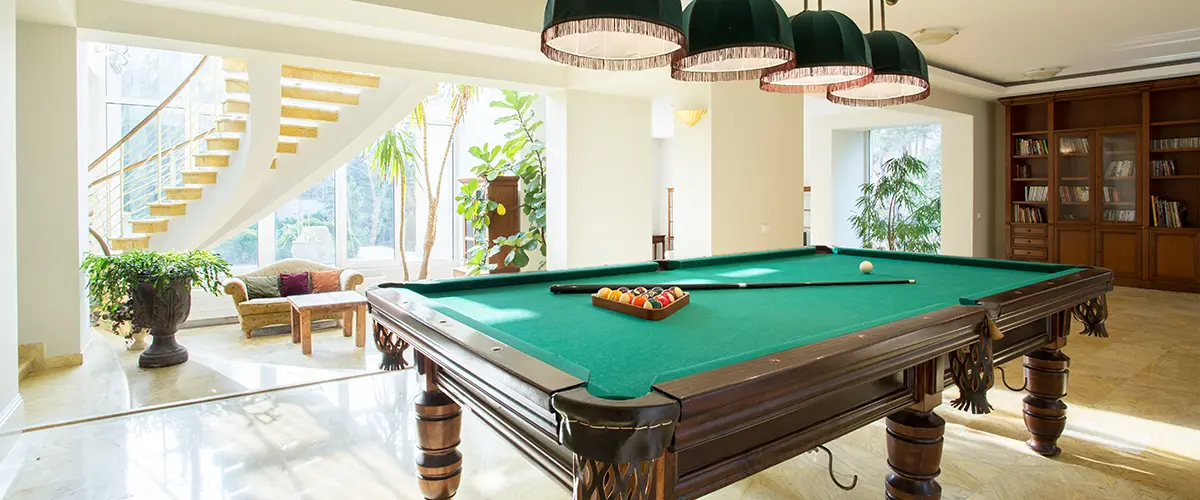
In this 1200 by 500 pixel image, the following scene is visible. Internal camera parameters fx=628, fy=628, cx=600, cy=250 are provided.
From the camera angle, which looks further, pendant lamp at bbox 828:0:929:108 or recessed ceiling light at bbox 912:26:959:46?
recessed ceiling light at bbox 912:26:959:46

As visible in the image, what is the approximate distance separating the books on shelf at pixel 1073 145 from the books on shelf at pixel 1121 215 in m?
0.80

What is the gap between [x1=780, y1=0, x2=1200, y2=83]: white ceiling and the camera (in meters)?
4.54

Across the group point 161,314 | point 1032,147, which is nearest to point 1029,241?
point 1032,147

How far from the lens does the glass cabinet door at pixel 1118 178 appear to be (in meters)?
7.52

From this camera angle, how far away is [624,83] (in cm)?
538

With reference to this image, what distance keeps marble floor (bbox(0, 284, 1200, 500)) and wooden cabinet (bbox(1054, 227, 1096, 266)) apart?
15.8 ft

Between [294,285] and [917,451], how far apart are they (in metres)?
6.81

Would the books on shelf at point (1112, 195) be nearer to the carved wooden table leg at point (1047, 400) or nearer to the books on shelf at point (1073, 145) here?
the books on shelf at point (1073, 145)

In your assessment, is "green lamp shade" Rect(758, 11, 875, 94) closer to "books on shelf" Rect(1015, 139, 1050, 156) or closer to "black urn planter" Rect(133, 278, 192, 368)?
"black urn planter" Rect(133, 278, 192, 368)

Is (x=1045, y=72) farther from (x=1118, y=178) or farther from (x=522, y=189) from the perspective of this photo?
(x=522, y=189)

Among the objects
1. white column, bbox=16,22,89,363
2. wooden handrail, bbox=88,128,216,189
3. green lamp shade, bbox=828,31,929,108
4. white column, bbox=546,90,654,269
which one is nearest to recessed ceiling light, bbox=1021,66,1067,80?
white column, bbox=546,90,654,269

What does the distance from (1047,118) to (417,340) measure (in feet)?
30.3

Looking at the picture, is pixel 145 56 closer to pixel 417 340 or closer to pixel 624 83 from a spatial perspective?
pixel 624 83

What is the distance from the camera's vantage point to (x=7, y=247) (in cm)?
288
